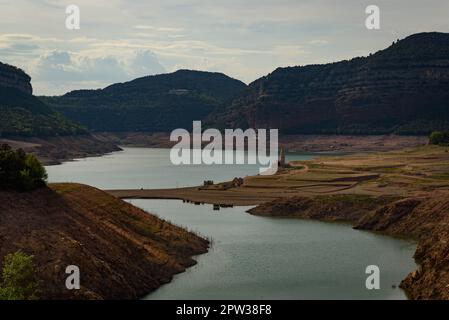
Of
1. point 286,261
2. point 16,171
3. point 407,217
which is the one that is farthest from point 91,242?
point 407,217

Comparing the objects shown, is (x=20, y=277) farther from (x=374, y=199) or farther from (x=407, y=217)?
(x=374, y=199)

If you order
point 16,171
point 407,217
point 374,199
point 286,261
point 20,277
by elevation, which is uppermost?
point 16,171

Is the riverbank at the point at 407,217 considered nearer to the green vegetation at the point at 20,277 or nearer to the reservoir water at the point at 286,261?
the reservoir water at the point at 286,261

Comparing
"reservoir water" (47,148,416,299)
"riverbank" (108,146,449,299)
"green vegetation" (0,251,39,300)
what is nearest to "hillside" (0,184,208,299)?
"green vegetation" (0,251,39,300)

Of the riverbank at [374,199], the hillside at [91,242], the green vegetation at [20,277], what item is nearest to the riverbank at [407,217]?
the riverbank at [374,199]

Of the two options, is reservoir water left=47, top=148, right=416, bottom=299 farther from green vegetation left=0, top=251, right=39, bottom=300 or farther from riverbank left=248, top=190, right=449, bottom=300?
green vegetation left=0, top=251, right=39, bottom=300

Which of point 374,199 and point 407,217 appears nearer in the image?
point 407,217
